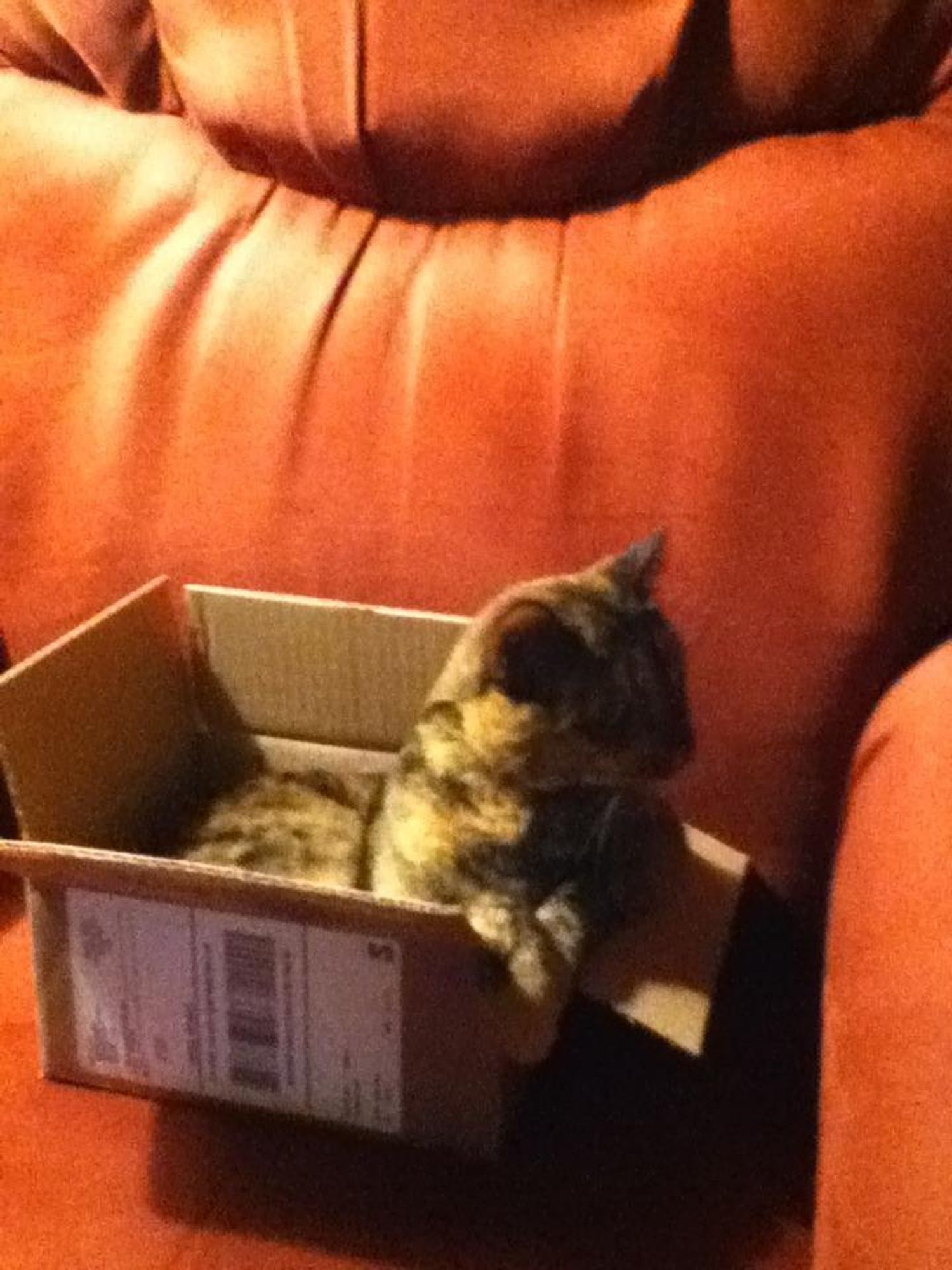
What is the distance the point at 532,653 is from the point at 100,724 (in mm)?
306

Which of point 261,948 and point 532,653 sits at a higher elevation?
point 532,653

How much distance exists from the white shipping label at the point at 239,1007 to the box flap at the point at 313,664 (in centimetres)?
23

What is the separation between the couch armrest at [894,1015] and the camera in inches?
20.5

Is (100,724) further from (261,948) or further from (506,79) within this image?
(506,79)

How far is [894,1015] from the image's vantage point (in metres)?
0.58

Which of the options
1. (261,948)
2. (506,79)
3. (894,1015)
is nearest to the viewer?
(894,1015)

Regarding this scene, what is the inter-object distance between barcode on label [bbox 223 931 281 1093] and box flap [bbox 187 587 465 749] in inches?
9.1

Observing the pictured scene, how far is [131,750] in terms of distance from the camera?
2.96 ft

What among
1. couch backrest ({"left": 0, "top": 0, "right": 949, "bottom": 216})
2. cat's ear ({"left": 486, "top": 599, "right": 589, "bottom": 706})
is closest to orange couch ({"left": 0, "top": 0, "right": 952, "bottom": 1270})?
couch backrest ({"left": 0, "top": 0, "right": 949, "bottom": 216})

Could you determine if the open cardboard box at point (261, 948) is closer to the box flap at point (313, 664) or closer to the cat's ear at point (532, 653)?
the box flap at point (313, 664)

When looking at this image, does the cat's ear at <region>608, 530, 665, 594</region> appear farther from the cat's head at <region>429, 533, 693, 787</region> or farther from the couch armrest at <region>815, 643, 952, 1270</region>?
the couch armrest at <region>815, 643, 952, 1270</region>

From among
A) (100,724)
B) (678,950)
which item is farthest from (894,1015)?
(100,724)

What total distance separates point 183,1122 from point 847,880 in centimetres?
41

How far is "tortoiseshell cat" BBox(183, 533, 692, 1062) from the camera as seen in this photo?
2.47 ft
